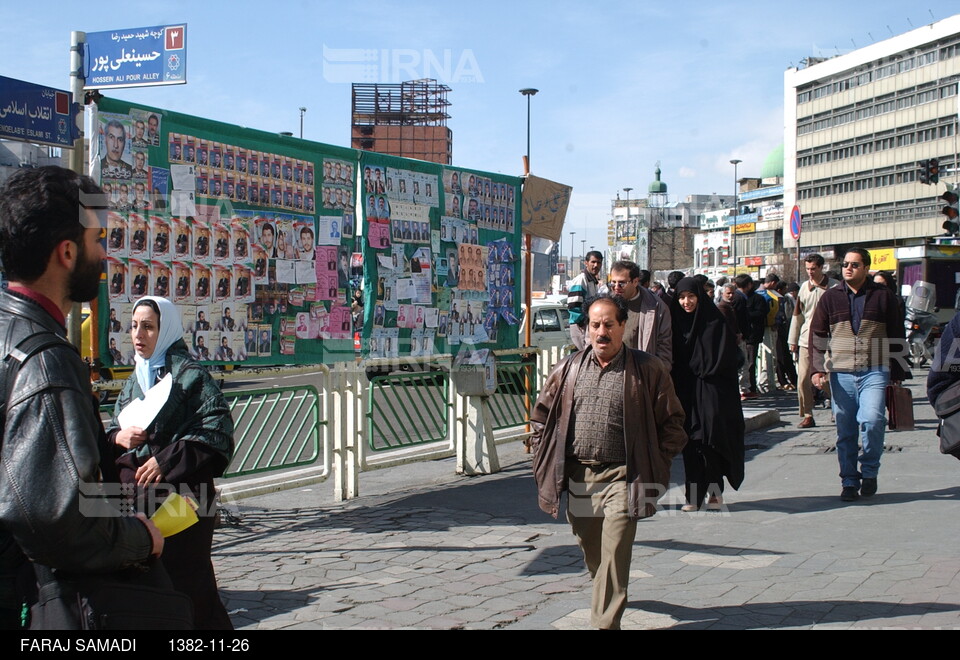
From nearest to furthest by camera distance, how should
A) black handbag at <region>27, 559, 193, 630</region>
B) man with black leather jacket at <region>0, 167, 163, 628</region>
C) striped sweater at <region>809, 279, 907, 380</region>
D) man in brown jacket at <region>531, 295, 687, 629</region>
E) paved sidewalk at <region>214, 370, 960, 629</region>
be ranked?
man with black leather jacket at <region>0, 167, 163, 628</region> < black handbag at <region>27, 559, 193, 630</region> < man in brown jacket at <region>531, 295, 687, 629</region> < paved sidewalk at <region>214, 370, 960, 629</region> < striped sweater at <region>809, 279, 907, 380</region>

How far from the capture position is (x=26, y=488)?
6.77ft

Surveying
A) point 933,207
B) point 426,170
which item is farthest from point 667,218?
point 426,170

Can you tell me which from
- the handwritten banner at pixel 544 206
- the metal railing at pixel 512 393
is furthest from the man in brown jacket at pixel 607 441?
the handwritten banner at pixel 544 206

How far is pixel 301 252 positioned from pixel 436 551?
2579 mm

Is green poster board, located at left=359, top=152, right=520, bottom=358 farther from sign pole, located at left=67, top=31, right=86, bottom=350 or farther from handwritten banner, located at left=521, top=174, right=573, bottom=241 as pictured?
sign pole, located at left=67, top=31, right=86, bottom=350

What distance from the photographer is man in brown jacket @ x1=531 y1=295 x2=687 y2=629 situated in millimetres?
4727

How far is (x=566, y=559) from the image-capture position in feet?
20.5

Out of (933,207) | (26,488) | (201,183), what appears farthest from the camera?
(933,207)

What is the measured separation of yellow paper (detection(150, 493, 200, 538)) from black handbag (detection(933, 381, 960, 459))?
346 centimetres

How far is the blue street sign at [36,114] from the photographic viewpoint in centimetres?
542

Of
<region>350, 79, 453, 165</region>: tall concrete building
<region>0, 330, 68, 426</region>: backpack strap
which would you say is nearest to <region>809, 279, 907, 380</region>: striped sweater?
<region>0, 330, 68, 426</region>: backpack strap

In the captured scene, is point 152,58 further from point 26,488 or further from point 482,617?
point 26,488

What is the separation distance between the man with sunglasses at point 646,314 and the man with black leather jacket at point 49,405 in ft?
17.5

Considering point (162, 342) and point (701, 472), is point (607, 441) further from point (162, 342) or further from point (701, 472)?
point (701, 472)
